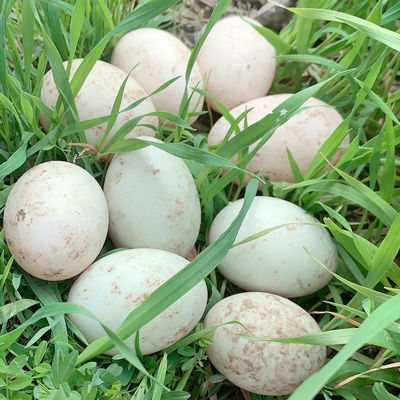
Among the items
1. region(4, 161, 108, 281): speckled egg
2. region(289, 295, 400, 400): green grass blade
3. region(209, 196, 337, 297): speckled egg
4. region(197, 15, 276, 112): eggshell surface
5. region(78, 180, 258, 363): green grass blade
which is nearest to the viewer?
region(289, 295, 400, 400): green grass blade

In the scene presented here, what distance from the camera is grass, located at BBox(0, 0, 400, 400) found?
2.93 ft

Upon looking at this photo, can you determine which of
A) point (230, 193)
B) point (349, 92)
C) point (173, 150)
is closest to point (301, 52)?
point (349, 92)

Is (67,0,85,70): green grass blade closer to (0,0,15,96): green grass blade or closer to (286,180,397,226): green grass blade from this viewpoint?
(0,0,15,96): green grass blade

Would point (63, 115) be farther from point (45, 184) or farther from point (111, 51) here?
point (111, 51)

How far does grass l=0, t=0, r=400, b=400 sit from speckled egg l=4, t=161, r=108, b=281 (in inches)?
2.0

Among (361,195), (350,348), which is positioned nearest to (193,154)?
(361,195)

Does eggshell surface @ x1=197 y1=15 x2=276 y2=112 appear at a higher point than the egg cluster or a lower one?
higher

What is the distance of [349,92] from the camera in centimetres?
142

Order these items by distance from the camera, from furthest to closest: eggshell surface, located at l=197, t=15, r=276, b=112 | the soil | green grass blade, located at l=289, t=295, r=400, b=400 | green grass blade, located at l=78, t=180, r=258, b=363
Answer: the soil, eggshell surface, located at l=197, t=15, r=276, b=112, green grass blade, located at l=78, t=180, r=258, b=363, green grass blade, located at l=289, t=295, r=400, b=400

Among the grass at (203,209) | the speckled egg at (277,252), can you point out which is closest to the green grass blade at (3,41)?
the grass at (203,209)

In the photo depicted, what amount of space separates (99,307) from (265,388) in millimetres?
323

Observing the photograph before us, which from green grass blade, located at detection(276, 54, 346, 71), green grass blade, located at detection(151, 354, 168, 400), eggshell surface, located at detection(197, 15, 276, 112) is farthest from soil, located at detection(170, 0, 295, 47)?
green grass blade, located at detection(151, 354, 168, 400)

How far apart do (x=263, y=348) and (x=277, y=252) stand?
0.18 meters

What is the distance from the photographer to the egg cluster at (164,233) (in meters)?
0.99
